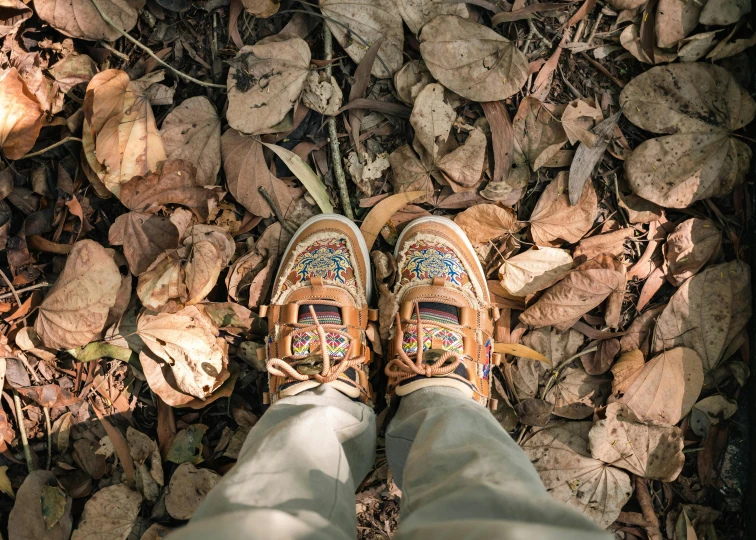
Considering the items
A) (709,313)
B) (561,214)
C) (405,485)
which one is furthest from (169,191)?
(709,313)

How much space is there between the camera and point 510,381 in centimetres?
163

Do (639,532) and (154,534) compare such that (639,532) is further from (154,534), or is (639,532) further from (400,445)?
(154,534)

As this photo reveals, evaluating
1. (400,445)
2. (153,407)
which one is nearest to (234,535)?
(400,445)

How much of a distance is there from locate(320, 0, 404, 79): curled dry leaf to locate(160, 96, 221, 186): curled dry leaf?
45cm

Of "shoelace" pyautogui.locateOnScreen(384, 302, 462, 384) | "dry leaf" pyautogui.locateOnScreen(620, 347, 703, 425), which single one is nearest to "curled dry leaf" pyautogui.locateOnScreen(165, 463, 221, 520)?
"shoelace" pyautogui.locateOnScreen(384, 302, 462, 384)

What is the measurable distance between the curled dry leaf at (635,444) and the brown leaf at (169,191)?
136 cm

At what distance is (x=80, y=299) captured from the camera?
1.50 metres

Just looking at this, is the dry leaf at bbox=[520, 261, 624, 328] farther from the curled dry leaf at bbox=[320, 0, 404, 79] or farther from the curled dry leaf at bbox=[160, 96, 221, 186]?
the curled dry leaf at bbox=[160, 96, 221, 186]

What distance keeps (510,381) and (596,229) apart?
542 mm

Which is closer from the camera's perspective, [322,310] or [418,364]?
[418,364]

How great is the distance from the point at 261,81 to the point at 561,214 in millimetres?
979

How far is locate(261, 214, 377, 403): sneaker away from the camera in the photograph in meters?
1.46

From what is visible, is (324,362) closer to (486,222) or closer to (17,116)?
(486,222)

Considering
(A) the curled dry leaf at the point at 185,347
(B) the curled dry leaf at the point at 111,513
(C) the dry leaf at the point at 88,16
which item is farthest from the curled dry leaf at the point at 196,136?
(B) the curled dry leaf at the point at 111,513
